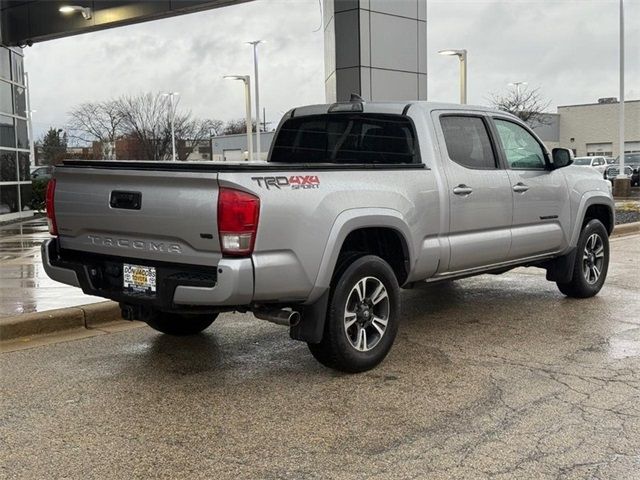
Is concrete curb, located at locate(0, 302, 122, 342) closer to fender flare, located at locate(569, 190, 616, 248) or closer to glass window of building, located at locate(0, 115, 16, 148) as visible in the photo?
fender flare, located at locate(569, 190, 616, 248)

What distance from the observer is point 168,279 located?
15.7 ft

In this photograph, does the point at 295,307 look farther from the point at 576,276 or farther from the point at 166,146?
the point at 166,146

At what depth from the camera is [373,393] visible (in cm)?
498

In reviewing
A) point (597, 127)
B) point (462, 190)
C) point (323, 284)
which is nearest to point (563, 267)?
point (462, 190)

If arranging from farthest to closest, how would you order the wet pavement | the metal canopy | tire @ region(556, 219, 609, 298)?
the metal canopy < tire @ region(556, 219, 609, 298) < the wet pavement

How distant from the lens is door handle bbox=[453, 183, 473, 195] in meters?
6.16

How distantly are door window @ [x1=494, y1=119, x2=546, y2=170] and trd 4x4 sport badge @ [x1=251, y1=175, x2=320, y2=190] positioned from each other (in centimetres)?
271

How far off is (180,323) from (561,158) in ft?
13.0

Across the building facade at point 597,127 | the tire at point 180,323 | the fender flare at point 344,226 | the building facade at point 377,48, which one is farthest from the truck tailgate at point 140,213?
the building facade at point 597,127

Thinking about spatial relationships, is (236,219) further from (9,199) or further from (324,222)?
(9,199)

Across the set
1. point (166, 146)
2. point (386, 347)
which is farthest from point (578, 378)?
point (166, 146)

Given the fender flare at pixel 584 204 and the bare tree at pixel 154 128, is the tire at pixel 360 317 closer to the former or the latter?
the fender flare at pixel 584 204

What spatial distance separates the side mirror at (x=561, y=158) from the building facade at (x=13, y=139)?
15643 millimetres

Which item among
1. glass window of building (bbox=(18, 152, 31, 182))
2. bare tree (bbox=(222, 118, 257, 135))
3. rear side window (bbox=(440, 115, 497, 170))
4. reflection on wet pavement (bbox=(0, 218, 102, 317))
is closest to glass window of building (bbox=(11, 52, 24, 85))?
glass window of building (bbox=(18, 152, 31, 182))
